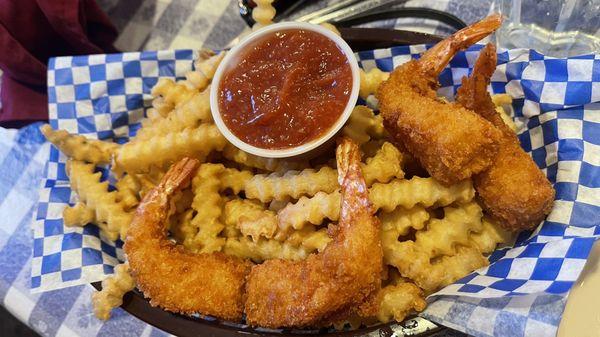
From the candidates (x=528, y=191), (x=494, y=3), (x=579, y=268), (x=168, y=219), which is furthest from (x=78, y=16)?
(x=579, y=268)

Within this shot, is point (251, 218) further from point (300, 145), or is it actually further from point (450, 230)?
point (450, 230)

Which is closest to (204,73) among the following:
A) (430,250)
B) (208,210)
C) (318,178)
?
(208,210)

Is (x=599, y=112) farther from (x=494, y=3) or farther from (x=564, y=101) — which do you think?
(x=494, y=3)

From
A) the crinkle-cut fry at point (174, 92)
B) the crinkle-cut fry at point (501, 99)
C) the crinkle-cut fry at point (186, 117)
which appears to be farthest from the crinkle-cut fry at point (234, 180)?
the crinkle-cut fry at point (501, 99)

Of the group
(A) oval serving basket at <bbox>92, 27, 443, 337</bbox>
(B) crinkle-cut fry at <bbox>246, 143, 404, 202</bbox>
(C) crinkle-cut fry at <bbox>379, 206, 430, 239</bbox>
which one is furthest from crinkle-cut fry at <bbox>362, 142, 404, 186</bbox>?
(A) oval serving basket at <bbox>92, 27, 443, 337</bbox>

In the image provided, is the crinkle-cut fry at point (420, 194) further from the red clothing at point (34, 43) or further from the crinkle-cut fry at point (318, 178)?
the red clothing at point (34, 43)

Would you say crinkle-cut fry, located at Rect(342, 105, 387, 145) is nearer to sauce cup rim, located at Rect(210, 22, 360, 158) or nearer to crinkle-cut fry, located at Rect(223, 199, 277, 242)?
sauce cup rim, located at Rect(210, 22, 360, 158)
